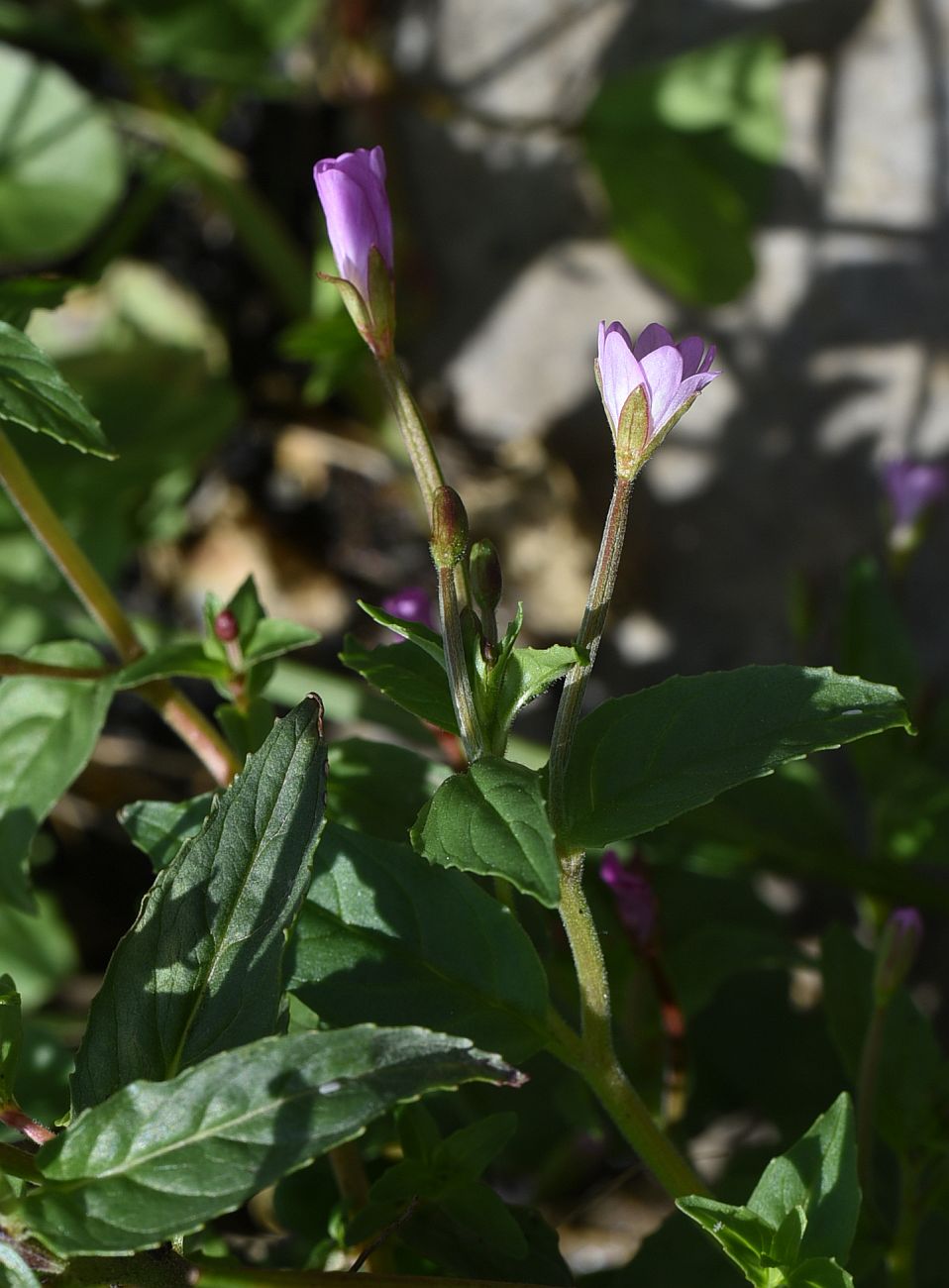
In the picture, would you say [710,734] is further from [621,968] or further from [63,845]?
[63,845]

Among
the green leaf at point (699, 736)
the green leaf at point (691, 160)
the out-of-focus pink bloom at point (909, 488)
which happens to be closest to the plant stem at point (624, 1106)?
the green leaf at point (699, 736)

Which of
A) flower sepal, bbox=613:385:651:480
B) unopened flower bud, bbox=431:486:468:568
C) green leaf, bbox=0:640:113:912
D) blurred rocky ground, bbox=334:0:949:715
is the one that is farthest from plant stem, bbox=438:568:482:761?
blurred rocky ground, bbox=334:0:949:715

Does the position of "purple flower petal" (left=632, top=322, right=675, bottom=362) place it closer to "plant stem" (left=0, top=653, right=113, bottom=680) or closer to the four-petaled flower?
the four-petaled flower

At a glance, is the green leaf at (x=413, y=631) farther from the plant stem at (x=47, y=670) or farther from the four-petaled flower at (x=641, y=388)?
the plant stem at (x=47, y=670)

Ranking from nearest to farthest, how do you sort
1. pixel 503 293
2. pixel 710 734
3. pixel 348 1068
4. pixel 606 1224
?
Result: 1. pixel 348 1068
2. pixel 710 734
3. pixel 606 1224
4. pixel 503 293

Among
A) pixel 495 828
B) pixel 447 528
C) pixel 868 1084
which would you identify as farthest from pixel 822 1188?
pixel 447 528

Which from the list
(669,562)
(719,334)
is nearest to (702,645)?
(669,562)
